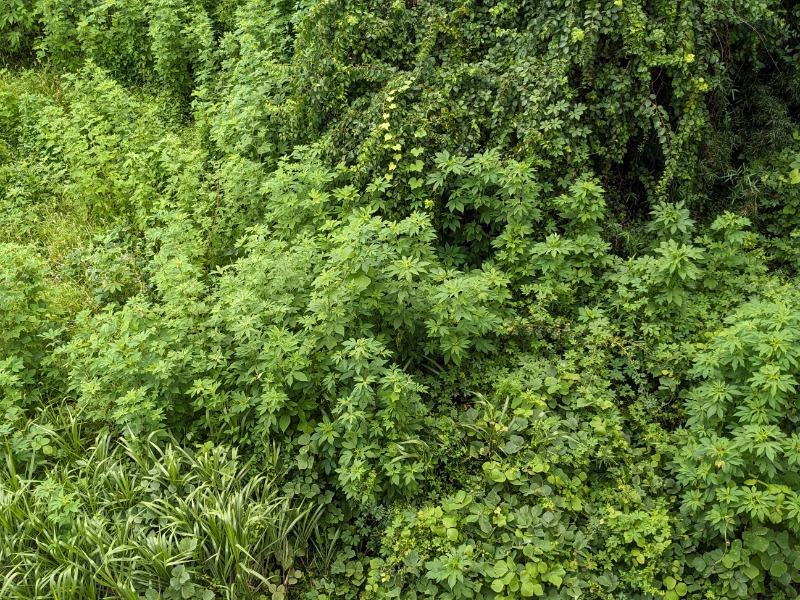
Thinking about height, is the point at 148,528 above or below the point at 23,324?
below

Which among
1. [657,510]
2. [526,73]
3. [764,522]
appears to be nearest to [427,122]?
[526,73]

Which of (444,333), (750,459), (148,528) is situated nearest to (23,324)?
(148,528)

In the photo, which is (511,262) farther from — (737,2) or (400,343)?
(737,2)

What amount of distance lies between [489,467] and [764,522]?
4.96 feet

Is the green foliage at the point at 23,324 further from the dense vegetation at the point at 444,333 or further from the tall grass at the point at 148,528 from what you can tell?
the tall grass at the point at 148,528

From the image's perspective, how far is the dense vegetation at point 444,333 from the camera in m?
4.00

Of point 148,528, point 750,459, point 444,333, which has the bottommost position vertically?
point 148,528

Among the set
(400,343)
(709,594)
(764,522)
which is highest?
(400,343)

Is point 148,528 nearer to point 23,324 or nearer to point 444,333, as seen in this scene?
point 23,324

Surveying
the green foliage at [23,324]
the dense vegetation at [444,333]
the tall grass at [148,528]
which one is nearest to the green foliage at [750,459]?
the dense vegetation at [444,333]

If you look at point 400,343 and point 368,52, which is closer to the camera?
point 400,343

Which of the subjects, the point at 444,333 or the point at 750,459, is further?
the point at 444,333

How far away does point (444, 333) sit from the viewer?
4.44 metres

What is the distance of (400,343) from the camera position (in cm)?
481
